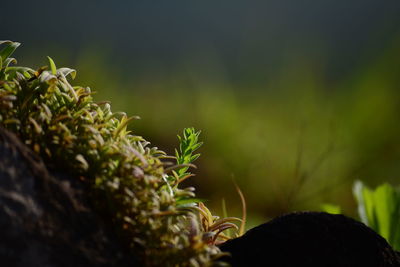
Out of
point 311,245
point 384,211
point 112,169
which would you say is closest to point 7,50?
point 112,169

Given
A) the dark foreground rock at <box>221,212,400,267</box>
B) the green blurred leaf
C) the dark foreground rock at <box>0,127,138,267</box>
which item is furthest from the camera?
the green blurred leaf

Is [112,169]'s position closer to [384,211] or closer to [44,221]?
[44,221]

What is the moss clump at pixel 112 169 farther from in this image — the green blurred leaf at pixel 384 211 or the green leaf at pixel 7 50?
the green blurred leaf at pixel 384 211

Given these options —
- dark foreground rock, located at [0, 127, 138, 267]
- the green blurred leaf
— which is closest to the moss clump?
dark foreground rock, located at [0, 127, 138, 267]

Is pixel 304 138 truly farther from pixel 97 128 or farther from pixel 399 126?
pixel 97 128

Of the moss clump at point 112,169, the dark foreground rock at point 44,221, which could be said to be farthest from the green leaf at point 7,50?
the dark foreground rock at point 44,221

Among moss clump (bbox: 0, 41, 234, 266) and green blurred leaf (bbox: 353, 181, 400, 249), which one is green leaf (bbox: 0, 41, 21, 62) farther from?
green blurred leaf (bbox: 353, 181, 400, 249)
